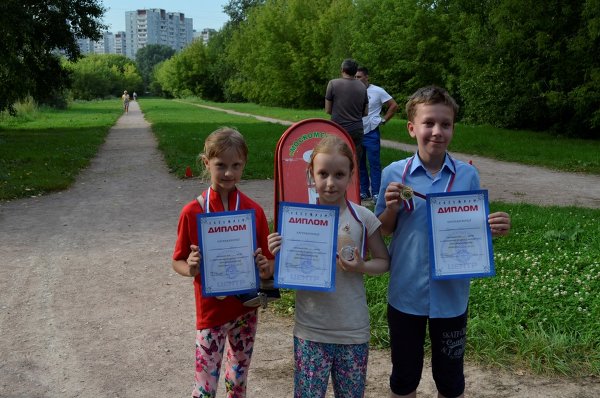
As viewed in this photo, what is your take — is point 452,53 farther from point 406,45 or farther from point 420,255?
point 420,255

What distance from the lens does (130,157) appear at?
18.2 m

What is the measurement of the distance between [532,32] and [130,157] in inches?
585

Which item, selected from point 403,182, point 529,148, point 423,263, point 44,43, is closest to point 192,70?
point 44,43

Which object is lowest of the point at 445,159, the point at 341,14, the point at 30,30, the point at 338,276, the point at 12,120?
the point at 12,120

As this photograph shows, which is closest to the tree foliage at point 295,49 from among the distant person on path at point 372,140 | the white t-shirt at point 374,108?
the white t-shirt at point 374,108

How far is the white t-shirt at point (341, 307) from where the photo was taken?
2812 millimetres

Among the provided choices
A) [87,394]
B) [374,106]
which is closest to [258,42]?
[374,106]

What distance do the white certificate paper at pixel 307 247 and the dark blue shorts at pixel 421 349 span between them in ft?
1.57

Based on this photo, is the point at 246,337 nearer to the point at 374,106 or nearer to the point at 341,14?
the point at 374,106

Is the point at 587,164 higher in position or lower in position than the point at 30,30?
lower

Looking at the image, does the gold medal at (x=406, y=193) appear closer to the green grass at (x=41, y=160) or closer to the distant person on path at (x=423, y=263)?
the distant person on path at (x=423, y=263)

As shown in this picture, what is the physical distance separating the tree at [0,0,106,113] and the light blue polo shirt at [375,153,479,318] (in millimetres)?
20582

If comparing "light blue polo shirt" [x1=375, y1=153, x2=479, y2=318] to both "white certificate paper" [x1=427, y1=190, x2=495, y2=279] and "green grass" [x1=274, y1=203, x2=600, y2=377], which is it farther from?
"green grass" [x1=274, y1=203, x2=600, y2=377]

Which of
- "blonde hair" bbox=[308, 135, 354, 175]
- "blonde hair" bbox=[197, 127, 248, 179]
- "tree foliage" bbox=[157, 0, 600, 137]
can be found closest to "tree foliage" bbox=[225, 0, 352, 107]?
"tree foliage" bbox=[157, 0, 600, 137]
